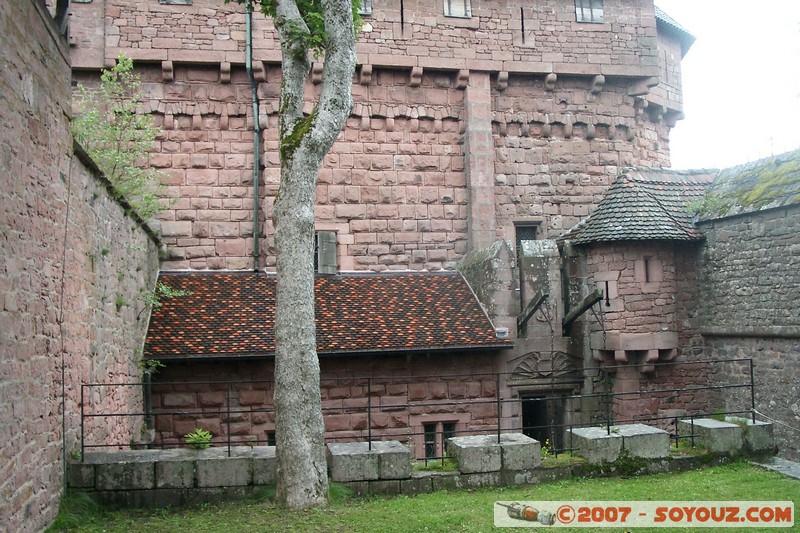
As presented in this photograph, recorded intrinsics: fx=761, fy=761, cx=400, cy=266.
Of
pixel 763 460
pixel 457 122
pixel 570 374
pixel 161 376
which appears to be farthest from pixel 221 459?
pixel 457 122

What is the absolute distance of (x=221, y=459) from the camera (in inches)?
334

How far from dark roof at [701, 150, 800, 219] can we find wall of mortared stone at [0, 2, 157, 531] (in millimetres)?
10999

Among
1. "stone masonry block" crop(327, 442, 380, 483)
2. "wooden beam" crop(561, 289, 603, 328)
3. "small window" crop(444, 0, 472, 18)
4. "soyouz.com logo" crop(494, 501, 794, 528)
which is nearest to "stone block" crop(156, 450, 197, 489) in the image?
"stone masonry block" crop(327, 442, 380, 483)

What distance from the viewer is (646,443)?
9625 millimetres

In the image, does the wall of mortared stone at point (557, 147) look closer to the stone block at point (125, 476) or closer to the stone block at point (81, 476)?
the stone block at point (125, 476)

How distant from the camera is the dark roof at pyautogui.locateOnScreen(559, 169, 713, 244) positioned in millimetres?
14398

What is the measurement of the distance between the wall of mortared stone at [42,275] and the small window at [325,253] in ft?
19.2

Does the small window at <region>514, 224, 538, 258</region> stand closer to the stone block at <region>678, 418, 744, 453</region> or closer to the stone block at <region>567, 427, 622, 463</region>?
the stone block at <region>678, 418, 744, 453</region>

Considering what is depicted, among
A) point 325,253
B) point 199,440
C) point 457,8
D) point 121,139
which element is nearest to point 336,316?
point 325,253

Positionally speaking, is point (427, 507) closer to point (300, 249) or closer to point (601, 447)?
point (601, 447)

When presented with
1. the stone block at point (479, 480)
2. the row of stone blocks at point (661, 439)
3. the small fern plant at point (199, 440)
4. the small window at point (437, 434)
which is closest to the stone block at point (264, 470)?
the small fern plant at point (199, 440)

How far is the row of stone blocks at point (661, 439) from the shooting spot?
374 inches

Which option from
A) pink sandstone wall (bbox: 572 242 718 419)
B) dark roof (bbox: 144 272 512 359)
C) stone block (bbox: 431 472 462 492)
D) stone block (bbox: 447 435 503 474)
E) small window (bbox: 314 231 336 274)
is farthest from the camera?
small window (bbox: 314 231 336 274)

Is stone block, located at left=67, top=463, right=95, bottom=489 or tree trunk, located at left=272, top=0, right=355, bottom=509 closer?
tree trunk, located at left=272, top=0, right=355, bottom=509
